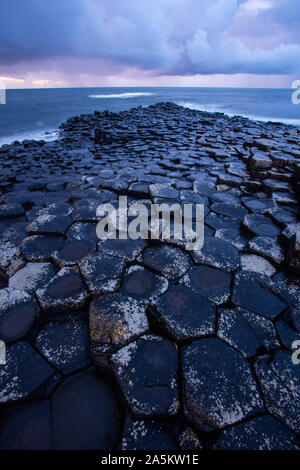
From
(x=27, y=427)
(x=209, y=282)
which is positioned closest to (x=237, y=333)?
(x=209, y=282)

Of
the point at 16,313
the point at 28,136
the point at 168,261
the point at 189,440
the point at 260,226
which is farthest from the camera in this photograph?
the point at 28,136

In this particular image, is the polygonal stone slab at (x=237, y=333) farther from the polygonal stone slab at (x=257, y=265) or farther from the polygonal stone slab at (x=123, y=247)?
the polygonal stone slab at (x=123, y=247)

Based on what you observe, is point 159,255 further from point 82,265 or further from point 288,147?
point 288,147

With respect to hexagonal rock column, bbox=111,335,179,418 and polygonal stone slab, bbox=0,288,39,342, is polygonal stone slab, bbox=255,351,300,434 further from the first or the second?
polygonal stone slab, bbox=0,288,39,342

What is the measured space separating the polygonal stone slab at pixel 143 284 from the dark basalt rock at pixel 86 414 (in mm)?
515

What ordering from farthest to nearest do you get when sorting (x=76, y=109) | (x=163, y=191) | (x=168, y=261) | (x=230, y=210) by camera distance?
(x=76, y=109) < (x=163, y=191) < (x=230, y=210) < (x=168, y=261)

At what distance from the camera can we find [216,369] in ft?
3.69

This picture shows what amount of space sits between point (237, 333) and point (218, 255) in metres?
0.70

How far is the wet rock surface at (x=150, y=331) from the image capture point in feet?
3.21

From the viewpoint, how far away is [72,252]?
1904 millimetres

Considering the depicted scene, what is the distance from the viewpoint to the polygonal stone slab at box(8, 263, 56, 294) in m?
1.61

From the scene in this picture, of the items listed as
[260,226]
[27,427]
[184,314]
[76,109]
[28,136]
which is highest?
[76,109]

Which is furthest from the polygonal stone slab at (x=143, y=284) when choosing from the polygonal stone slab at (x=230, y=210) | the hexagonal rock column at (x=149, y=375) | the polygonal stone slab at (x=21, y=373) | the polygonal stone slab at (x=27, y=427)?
the polygonal stone slab at (x=230, y=210)

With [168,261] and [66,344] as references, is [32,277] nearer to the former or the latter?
[66,344]
